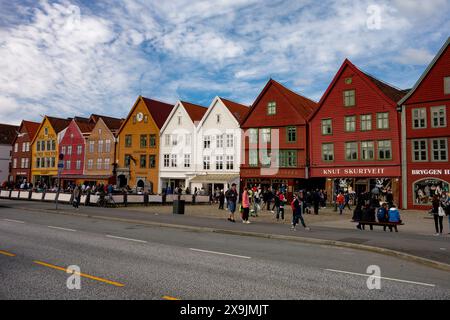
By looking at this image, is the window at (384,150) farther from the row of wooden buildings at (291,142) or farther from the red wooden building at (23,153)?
the red wooden building at (23,153)

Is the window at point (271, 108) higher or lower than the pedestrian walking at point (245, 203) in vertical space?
higher

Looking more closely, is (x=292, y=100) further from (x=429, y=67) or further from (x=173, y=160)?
(x=173, y=160)

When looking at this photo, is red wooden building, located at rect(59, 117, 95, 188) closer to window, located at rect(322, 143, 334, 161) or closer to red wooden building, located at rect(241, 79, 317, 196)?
red wooden building, located at rect(241, 79, 317, 196)

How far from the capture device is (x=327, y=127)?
39.9 metres

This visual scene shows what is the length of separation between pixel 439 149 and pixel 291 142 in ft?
47.0

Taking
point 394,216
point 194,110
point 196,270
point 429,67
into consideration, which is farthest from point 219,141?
point 196,270

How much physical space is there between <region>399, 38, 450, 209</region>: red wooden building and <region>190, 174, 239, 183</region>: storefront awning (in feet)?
60.6

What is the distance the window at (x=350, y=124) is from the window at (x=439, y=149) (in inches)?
289

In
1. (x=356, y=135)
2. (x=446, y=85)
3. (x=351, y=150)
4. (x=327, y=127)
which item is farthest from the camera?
(x=327, y=127)

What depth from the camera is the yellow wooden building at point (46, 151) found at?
213 feet

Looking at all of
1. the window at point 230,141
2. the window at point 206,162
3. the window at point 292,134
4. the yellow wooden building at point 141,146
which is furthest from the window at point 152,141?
the window at point 292,134

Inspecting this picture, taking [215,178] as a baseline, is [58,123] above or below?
above
